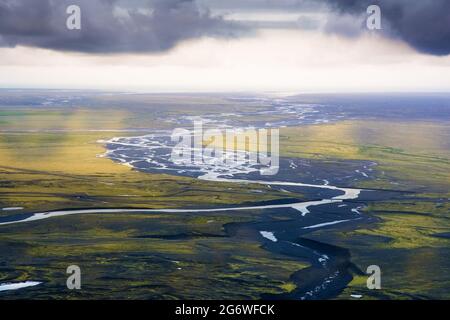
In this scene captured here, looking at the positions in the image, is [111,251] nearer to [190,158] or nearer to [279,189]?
[279,189]

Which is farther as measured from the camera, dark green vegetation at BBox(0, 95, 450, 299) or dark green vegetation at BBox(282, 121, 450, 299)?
dark green vegetation at BBox(282, 121, 450, 299)

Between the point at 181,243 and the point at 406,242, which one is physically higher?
the point at 181,243

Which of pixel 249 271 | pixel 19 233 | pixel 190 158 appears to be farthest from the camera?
pixel 190 158

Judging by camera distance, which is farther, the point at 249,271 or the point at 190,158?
the point at 190,158

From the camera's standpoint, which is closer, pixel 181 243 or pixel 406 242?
pixel 181 243

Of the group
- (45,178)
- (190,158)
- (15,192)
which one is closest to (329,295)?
(15,192)

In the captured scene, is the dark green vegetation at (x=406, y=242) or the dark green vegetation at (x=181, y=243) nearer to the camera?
the dark green vegetation at (x=181, y=243)
